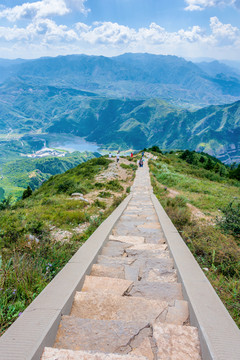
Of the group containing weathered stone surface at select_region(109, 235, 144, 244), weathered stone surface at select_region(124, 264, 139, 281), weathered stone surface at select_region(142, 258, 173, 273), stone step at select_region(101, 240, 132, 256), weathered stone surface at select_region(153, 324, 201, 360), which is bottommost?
stone step at select_region(101, 240, 132, 256)

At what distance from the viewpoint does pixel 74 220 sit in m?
8.12

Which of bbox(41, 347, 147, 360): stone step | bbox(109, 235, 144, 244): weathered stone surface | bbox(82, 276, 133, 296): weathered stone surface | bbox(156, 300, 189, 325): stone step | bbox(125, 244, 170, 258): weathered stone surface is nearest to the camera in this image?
bbox(41, 347, 147, 360): stone step

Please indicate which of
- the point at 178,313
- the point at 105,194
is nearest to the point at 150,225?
the point at 178,313

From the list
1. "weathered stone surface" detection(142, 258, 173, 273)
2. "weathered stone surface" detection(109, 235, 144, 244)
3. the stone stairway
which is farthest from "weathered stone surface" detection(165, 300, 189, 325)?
"weathered stone surface" detection(109, 235, 144, 244)

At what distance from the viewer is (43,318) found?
222 centimetres

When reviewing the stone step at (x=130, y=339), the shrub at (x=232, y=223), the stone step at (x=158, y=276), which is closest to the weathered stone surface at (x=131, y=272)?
the stone step at (x=158, y=276)

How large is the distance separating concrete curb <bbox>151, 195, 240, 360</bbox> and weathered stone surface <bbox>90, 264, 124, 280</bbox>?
92cm

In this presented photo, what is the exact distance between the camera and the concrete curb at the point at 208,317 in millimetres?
1909

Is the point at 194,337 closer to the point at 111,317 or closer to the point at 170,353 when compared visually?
the point at 170,353

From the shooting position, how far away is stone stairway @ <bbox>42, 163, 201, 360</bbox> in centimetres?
200

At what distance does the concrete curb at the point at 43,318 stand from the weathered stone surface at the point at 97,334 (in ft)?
0.37

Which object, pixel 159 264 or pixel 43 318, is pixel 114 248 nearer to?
pixel 159 264

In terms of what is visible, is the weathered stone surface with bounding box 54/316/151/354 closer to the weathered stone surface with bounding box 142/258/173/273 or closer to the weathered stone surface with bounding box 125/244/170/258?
the weathered stone surface with bounding box 142/258/173/273

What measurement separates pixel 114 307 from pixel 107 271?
3.20 ft
